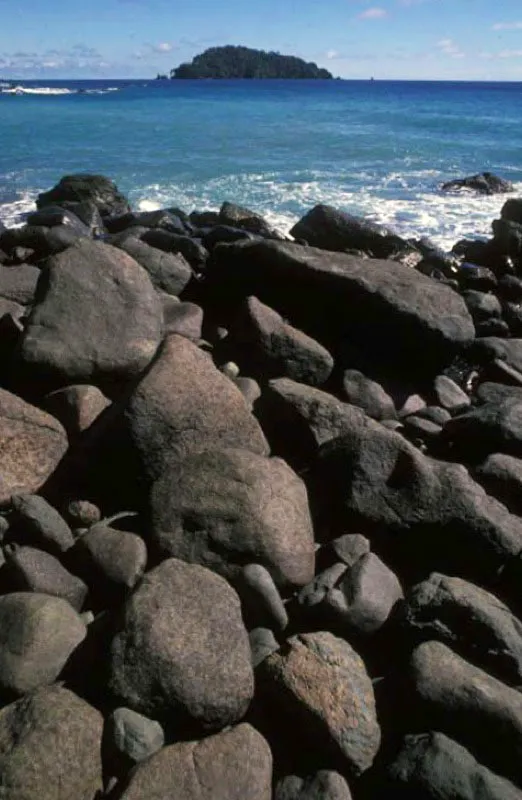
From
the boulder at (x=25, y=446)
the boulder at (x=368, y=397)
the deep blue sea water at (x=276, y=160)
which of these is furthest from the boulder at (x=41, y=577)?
the deep blue sea water at (x=276, y=160)

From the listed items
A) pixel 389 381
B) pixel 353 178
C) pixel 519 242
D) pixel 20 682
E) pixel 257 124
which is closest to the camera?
pixel 20 682

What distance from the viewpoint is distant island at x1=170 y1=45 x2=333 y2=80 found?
127 m

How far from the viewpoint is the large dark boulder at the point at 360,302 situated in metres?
6.21

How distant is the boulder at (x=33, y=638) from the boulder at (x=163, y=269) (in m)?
4.20

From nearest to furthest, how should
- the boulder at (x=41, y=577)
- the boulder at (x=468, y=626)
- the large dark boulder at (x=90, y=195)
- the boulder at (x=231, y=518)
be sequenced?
the boulder at (x=468, y=626), the boulder at (x=41, y=577), the boulder at (x=231, y=518), the large dark boulder at (x=90, y=195)

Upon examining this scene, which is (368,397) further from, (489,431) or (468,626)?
(468,626)

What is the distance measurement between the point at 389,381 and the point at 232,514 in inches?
110

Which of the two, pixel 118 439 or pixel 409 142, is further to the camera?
pixel 409 142

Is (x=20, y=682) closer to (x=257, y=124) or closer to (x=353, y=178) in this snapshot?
(x=353, y=178)

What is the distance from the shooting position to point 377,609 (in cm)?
363

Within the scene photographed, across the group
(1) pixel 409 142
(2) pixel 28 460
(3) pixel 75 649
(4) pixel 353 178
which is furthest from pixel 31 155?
(3) pixel 75 649

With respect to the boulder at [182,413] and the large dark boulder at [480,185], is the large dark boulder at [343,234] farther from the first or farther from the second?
the large dark boulder at [480,185]

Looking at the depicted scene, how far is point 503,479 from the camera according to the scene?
15.2ft

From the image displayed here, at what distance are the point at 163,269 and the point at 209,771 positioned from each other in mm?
5090
